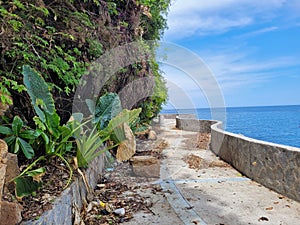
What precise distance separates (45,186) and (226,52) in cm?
889

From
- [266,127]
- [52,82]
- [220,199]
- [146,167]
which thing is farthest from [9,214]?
[266,127]

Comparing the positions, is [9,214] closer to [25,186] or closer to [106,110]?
[25,186]

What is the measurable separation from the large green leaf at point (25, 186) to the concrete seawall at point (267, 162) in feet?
11.2

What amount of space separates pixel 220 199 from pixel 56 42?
344 centimetres

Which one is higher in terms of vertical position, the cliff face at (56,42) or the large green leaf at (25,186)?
the cliff face at (56,42)

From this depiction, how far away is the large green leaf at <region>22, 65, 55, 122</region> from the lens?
250cm

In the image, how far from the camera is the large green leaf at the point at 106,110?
3.69m

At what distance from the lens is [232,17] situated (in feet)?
27.5

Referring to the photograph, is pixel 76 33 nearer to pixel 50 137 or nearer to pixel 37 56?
pixel 37 56

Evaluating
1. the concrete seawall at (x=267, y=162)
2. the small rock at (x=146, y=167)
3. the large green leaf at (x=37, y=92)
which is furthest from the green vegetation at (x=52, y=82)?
the concrete seawall at (x=267, y=162)

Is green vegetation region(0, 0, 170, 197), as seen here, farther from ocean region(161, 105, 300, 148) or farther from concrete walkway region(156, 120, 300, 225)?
ocean region(161, 105, 300, 148)

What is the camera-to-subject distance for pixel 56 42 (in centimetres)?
361

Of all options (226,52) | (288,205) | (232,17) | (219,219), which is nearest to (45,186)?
(219,219)

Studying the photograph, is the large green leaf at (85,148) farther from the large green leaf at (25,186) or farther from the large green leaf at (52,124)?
the large green leaf at (25,186)
